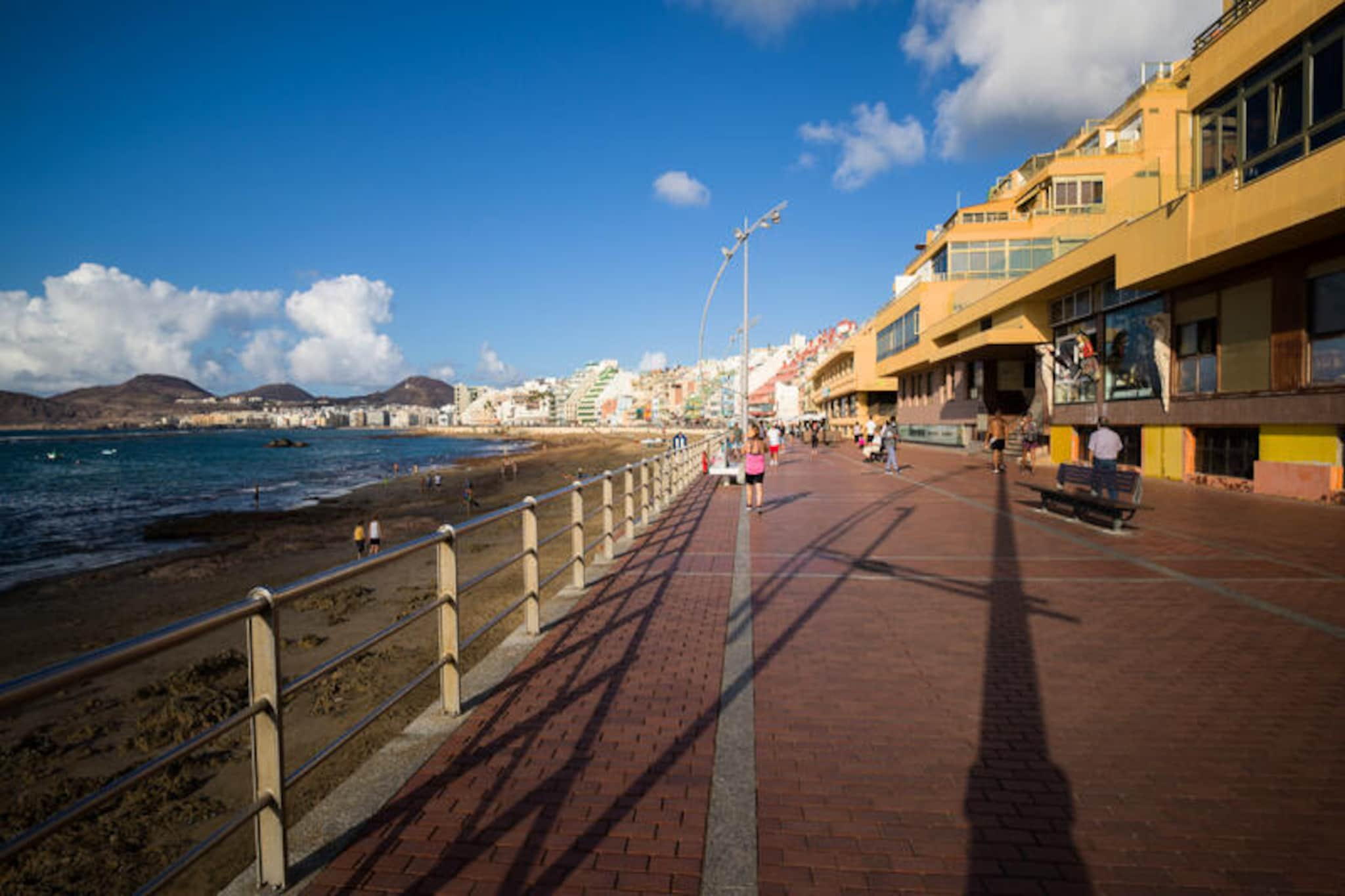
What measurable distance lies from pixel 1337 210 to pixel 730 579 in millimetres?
10785

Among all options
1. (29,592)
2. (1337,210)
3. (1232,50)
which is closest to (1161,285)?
(1232,50)

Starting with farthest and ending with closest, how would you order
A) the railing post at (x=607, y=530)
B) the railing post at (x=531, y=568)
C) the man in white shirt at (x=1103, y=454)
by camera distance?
the man in white shirt at (x=1103, y=454) → the railing post at (x=607, y=530) → the railing post at (x=531, y=568)

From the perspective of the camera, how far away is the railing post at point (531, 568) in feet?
17.2

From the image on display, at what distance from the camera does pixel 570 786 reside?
3240 mm

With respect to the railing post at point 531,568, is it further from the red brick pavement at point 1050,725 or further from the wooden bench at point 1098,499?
the wooden bench at point 1098,499

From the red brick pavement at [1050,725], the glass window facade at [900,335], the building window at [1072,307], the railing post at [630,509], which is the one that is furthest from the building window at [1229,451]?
the glass window facade at [900,335]

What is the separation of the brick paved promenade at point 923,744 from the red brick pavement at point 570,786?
0.05ft

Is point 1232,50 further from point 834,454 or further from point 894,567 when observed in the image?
point 834,454

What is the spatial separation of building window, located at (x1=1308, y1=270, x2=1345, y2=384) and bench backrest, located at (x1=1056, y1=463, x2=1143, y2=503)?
429 cm

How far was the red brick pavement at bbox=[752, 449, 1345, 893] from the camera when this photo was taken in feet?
8.73

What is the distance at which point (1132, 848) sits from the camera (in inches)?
107

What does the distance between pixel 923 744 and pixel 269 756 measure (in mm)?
2948

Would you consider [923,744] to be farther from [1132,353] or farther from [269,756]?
[1132,353]

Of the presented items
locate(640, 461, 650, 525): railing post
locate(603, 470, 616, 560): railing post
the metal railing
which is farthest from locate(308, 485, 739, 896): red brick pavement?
locate(640, 461, 650, 525): railing post
